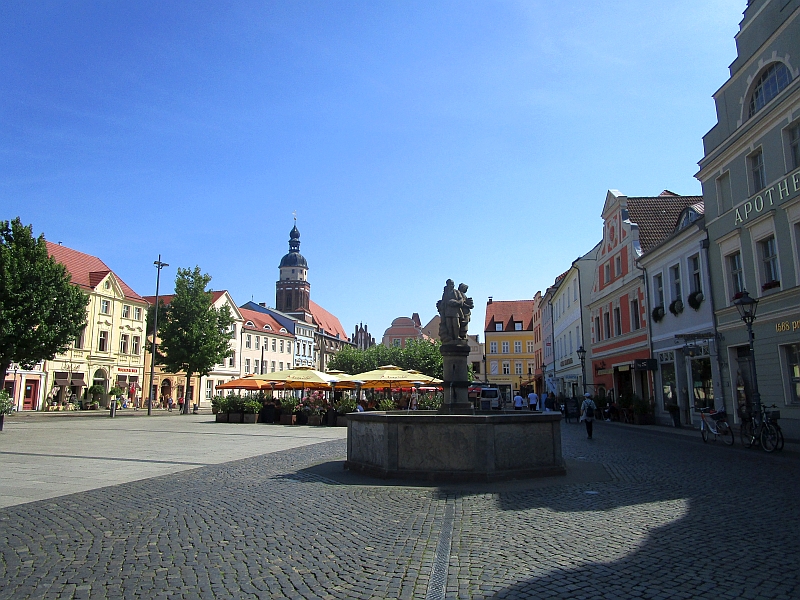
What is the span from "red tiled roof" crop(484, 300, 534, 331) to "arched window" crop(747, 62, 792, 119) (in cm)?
6471

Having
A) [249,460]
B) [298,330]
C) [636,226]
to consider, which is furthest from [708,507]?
[298,330]

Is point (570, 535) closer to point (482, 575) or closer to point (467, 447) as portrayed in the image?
point (482, 575)

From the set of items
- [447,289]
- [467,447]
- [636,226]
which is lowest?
[467,447]

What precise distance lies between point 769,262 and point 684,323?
654cm

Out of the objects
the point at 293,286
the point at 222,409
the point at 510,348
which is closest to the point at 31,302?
the point at 222,409

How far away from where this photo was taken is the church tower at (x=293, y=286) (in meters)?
128

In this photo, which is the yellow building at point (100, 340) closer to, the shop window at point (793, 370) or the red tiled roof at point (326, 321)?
the shop window at point (793, 370)

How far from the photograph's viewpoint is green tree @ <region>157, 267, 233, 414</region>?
4797cm

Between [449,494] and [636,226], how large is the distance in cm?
2665

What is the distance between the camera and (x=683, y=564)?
17.9 ft

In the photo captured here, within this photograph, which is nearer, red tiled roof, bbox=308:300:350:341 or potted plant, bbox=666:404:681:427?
potted plant, bbox=666:404:681:427

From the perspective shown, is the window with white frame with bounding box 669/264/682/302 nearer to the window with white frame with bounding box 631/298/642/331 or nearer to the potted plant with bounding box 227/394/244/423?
the window with white frame with bounding box 631/298/642/331

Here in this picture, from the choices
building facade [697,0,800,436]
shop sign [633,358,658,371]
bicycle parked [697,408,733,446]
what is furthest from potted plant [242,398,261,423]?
building facade [697,0,800,436]

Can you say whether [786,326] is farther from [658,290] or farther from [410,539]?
[410,539]
